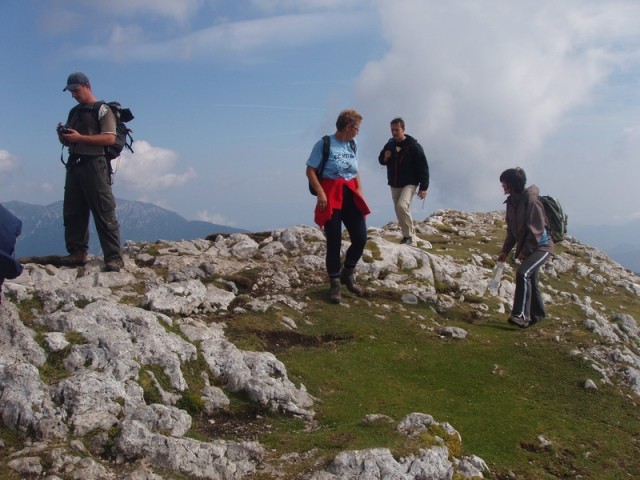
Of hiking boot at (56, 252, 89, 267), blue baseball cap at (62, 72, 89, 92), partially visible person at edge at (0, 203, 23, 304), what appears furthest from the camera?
hiking boot at (56, 252, 89, 267)

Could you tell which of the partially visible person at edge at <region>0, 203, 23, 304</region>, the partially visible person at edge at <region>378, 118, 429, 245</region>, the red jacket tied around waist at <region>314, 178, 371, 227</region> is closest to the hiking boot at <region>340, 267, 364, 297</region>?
the red jacket tied around waist at <region>314, 178, 371, 227</region>

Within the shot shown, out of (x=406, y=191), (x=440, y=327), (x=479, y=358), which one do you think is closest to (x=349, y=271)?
(x=440, y=327)

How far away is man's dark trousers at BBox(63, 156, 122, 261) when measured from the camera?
15375mm

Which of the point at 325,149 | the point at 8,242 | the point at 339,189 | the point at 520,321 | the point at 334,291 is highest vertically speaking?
the point at 325,149

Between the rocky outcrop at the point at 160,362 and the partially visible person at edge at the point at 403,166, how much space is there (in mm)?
3855

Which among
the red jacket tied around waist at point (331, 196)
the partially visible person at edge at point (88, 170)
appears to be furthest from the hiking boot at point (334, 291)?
the partially visible person at edge at point (88, 170)

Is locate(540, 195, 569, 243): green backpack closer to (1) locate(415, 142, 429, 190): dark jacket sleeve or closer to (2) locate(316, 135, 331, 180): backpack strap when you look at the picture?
(1) locate(415, 142, 429, 190): dark jacket sleeve

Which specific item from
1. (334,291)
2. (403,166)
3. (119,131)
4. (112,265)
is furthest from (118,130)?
(403,166)

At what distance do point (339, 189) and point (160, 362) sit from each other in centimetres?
733

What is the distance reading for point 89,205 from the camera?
51.2ft

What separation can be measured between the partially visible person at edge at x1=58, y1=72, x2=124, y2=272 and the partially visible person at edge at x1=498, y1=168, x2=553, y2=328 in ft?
39.3

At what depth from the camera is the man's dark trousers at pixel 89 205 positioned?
15375mm

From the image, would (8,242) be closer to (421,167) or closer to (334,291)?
(334,291)

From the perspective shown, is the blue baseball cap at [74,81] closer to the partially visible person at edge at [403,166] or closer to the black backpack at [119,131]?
the black backpack at [119,131]
